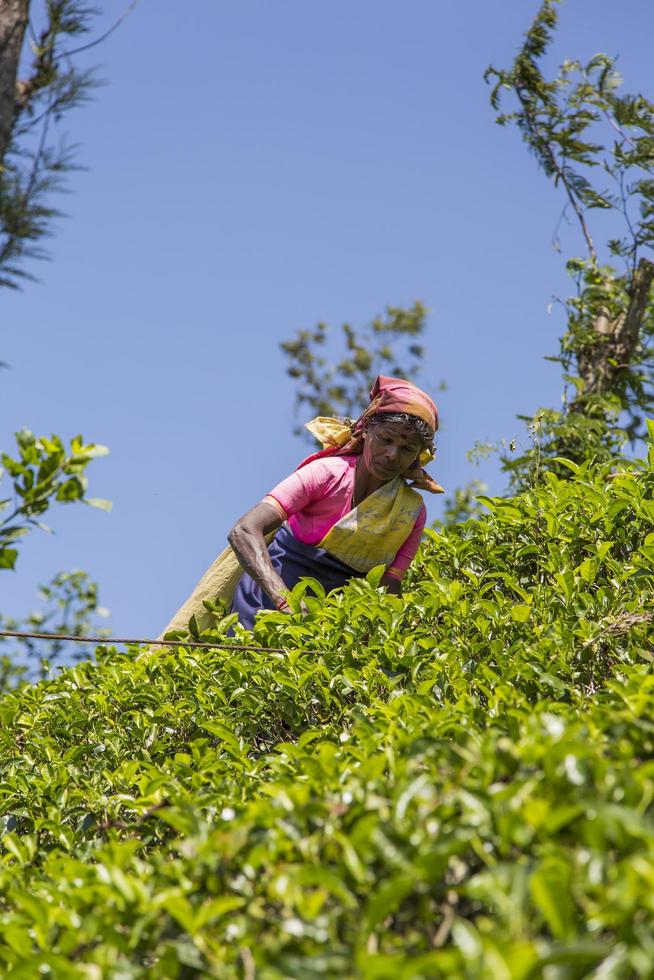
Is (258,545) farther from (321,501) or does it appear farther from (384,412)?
(384,412)

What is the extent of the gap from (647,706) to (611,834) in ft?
2.56

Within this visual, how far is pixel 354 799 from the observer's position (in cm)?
220

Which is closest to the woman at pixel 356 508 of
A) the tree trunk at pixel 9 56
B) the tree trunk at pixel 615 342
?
the tree trunk at pixel 9 56

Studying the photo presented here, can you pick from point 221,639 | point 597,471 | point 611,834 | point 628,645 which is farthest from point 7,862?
point 597,471

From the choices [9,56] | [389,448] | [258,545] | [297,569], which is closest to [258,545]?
[258,545]

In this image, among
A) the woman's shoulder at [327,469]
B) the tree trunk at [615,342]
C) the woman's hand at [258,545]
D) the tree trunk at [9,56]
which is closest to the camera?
the tree trunk at [9,56]

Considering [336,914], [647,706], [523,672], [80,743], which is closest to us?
[336,914]

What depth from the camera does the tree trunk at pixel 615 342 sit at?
7.73 m

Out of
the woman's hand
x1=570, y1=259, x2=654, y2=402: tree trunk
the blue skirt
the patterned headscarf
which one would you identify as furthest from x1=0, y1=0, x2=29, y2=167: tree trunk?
x1=570, y1=259, x2=654, y2=402: tree trunk

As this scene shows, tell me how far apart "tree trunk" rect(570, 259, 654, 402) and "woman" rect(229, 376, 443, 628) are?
9.15ft

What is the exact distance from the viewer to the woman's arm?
15.9ft

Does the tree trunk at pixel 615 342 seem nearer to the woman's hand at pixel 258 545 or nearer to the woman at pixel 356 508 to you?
the woman at pixel 356 508

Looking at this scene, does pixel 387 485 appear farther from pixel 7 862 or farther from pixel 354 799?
pixel 354 799

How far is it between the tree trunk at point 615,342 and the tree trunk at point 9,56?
4.43 m
